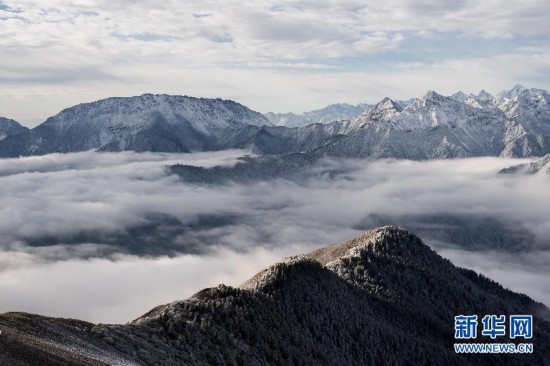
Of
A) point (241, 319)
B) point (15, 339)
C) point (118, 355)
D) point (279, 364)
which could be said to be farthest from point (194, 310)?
point (15, 339)

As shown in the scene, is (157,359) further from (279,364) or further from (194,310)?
(279,364)

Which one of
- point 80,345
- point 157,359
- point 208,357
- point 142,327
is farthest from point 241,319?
point 80,345

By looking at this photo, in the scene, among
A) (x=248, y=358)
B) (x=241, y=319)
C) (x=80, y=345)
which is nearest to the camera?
(x=80, y=345)

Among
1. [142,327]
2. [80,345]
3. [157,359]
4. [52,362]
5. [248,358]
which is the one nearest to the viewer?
[52,362]

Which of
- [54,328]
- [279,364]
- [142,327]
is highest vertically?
[54,328]

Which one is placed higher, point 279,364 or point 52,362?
point 52,362

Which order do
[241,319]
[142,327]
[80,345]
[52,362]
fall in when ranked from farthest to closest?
1. [241,319]
2. [142,327]
3. [80,345]
4. [52,362]

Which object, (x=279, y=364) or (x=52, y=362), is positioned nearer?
(x=52, y=362)

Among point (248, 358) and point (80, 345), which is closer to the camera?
point (80, 345)

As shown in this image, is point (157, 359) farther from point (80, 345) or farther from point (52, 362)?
point (52, 362)
